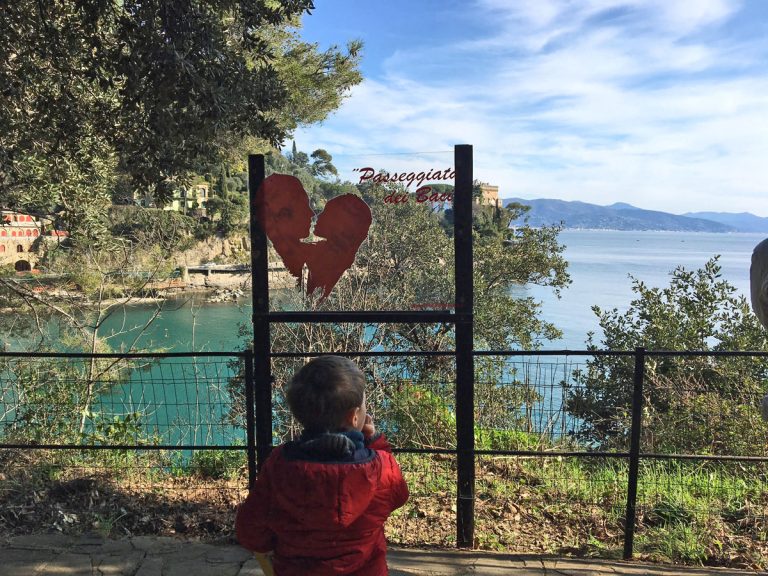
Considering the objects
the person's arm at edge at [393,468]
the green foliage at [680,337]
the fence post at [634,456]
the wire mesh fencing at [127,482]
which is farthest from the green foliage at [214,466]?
the green foliage at [680,337]

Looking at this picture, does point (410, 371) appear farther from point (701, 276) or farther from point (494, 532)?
point (701, 276)

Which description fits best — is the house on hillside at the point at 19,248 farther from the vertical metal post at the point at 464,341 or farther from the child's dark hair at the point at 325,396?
the child's dark hair at the point at 325,396

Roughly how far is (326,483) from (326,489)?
2 cm

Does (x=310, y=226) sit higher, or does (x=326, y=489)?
(x=310, y=226)


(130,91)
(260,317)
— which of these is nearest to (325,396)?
(260,317)

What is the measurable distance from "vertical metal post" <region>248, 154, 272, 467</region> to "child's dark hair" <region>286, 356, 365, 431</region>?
1.63 m

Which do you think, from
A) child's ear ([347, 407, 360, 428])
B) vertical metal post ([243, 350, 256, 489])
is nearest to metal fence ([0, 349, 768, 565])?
vertical metal post ([243, 350, 256, 489])

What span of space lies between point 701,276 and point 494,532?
9.56 meters

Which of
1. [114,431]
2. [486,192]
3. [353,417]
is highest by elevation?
[486,192]

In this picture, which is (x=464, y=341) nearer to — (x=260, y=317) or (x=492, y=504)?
(x=260, y=317)

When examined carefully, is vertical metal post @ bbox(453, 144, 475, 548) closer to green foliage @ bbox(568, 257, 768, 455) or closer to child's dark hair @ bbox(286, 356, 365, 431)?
child's dark hair @ bbox(286, 356, 365, 431)

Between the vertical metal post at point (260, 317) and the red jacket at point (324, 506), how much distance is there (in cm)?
158

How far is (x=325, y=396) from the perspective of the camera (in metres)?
1.57

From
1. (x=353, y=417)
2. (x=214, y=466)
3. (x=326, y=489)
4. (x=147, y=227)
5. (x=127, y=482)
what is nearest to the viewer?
(x=326, y=489)
